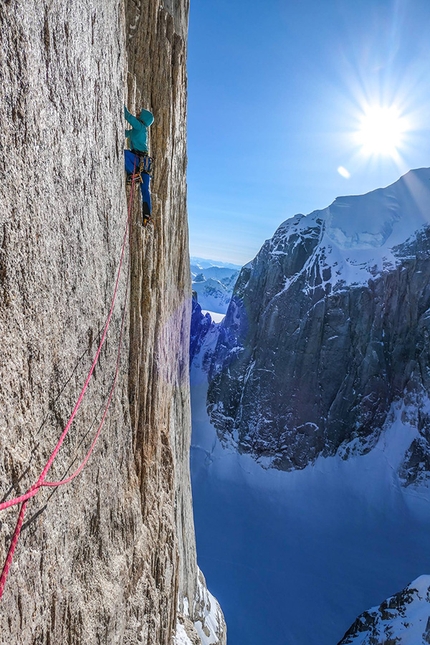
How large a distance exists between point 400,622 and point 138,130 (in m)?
32.3

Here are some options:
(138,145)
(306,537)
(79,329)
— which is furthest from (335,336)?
(79,329)

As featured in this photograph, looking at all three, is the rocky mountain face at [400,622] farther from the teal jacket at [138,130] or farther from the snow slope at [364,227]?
the snow slope at [364,227]

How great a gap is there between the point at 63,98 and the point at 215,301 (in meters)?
180

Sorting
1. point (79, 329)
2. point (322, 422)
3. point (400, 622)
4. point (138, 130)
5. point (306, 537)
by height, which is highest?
point (138, 130)

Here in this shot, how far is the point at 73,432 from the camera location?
4.30 metres

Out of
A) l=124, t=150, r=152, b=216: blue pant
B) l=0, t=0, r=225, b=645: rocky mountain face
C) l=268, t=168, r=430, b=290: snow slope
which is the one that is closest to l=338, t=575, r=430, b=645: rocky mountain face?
l=0, t=0, r=225, b=645: rocky mountain face

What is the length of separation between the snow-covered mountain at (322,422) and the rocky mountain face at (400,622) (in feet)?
37.1

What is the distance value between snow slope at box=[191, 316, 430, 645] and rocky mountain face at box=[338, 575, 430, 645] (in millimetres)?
9608

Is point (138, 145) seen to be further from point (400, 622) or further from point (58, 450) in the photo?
point (400, 622)

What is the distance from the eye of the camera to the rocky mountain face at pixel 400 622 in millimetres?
21750

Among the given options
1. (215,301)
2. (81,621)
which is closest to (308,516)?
(81,621)

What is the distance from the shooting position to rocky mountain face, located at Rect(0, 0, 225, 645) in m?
3.15

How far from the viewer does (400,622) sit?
23891mm

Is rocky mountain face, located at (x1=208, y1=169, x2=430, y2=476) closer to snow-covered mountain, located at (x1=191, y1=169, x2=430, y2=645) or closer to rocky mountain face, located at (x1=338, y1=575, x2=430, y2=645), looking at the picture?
snow-covered mountain, located at (x1=191, y1=169, x2=430, y2=645)
